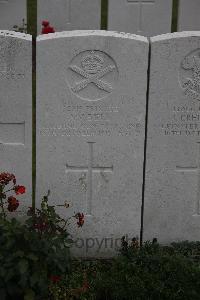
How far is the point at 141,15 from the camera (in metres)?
10.1

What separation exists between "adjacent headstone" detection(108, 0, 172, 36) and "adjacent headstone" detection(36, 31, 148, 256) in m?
5.86

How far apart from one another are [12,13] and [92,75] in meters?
6.29

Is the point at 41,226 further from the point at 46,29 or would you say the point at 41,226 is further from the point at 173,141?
the point at 46,29

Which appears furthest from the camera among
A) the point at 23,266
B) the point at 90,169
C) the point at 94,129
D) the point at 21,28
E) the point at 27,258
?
the point at 21,28

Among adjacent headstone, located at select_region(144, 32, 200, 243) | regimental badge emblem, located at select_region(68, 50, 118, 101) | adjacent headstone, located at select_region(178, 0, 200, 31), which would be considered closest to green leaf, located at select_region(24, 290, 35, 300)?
adjacent headstone, located at select_region(144, 32, 200, 243)

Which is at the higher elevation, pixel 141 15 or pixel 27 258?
pixel 141 15

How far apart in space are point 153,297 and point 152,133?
135 centimetres

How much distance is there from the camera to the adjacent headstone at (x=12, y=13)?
1015 cm

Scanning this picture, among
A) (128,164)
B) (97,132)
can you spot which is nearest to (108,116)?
(97,132)

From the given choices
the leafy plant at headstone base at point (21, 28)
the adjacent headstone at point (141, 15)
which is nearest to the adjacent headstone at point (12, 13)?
the leafy plant at headstone base at point (21, 28)

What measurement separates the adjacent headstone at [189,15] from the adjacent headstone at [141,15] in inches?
12.1

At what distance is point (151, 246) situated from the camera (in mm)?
4551

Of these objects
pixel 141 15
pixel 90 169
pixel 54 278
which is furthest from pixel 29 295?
pixel 141 15

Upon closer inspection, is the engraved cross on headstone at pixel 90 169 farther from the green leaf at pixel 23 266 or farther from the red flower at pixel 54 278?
the green leaf at pixel 23 266
